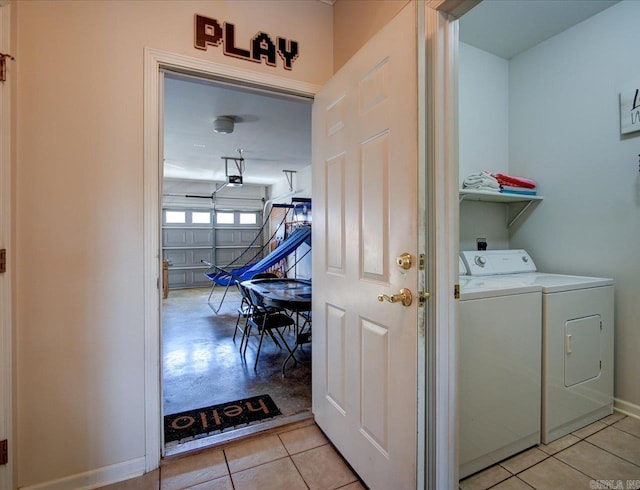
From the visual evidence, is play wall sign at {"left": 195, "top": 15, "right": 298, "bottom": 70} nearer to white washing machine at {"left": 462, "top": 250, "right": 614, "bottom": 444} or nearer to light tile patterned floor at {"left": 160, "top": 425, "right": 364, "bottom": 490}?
white washing machine at {"left": 462, "top": 250, "right": 614, "bottom": 444}

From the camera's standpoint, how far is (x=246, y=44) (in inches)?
71.7

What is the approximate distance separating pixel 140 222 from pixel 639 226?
2985 millimetres

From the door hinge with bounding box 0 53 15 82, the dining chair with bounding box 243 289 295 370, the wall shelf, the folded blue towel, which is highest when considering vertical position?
the door hinge with bounding box 0 53 15 82

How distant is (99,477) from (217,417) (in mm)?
724

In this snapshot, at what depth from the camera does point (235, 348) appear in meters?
3.66

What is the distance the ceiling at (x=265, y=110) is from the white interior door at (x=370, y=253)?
71 cm

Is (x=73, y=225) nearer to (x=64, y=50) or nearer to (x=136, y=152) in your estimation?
(x=136, y=152)

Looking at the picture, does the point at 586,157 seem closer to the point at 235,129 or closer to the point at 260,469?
the point at 260,469

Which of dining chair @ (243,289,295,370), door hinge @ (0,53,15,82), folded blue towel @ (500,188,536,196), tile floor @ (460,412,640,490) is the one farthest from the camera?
dining chair @ (243,289,295,370)

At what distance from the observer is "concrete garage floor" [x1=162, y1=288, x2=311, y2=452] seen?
94.5 inches

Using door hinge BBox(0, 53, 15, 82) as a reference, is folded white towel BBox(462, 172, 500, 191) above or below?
below

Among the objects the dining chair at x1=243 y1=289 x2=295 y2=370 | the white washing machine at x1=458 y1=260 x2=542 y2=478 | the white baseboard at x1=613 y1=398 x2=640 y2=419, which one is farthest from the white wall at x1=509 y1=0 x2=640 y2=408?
the dining chair at x1=243 y1=289 x2=295 y2=370

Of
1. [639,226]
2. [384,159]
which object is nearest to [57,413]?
[384,159]

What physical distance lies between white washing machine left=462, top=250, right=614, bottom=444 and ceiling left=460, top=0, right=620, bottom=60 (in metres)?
1.60
